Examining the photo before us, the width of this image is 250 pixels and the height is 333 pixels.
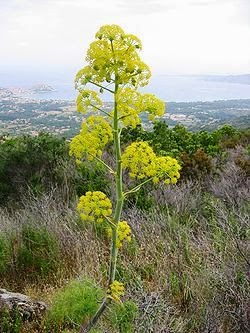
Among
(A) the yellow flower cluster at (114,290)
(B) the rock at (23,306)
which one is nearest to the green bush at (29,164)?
(B) the rock at (23,306)

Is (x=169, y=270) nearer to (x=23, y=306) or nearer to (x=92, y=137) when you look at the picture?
(x=23, y=306)

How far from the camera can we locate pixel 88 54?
8.64 ft

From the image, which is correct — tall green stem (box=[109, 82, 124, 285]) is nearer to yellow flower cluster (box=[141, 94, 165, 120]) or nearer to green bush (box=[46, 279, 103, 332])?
yellow flower cluster (box=[141, 94, 165, 120])

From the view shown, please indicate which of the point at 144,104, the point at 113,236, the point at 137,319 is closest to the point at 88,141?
the point at 144,104

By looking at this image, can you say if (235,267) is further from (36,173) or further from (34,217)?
(36,173)

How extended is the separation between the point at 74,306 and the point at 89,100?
1691 millimetres

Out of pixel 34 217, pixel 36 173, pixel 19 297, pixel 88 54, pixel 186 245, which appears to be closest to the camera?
pixel 88 54

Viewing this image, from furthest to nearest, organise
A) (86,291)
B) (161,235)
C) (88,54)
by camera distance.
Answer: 1. (161,235)
2. (86,291)
3. (88,54)

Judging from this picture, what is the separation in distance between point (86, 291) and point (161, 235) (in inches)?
78.1

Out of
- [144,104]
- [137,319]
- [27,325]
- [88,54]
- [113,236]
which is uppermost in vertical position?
[88,54]

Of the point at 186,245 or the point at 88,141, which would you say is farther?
the point at 186,245

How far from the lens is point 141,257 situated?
4.89 metres

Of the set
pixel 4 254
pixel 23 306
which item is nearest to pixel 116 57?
pixel 23 306

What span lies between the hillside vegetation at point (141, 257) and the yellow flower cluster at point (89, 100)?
1.50 metres
